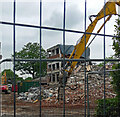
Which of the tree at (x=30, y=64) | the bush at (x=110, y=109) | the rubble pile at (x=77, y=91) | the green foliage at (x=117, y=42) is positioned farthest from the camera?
the green foliage at (x=117, y=42)

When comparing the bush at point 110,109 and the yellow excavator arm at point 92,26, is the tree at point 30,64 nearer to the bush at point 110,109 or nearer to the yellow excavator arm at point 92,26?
the yellow excavator arm at point 92,26

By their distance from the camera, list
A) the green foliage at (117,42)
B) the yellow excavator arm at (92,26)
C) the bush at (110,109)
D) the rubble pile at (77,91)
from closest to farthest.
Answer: the rubble pile at (77,91)
the bush at (110,109)
the green foliage at (117,42)
the yellow excavator arm at (92,26)

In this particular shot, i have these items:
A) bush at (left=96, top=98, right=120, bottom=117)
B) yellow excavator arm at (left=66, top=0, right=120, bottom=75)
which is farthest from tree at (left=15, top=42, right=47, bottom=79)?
bush at (left=96, top=98, right=120, bottom=117)

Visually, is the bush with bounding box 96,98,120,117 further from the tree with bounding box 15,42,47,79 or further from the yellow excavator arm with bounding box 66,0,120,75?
the tree with bounding box 15,42,47,79

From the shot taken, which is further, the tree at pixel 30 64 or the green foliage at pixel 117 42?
the green foliage at pixel 117 42

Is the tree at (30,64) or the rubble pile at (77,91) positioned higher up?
the tree at (30,64)

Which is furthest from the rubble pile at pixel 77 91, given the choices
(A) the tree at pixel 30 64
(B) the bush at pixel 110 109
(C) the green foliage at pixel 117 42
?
(C) the green foliage at pixel 117 42

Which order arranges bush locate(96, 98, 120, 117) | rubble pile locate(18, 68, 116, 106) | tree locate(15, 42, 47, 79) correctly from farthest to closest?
bush locate(96, 98, 120, 117) < rubble pile locate(18, 68, 116, 106) < tree locate(15, 42, 47, 79)

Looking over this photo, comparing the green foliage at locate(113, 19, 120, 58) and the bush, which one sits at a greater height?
the green foliage at locate(113, 19, 120, 58)

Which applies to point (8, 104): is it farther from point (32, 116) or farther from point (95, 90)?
point (95, 90)

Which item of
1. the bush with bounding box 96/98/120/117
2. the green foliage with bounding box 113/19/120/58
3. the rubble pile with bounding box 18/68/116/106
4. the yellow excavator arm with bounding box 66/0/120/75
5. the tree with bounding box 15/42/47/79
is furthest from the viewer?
the yellow excavator arm with bounding box 66/0/120/75

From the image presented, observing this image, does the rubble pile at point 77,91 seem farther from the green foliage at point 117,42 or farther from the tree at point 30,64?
the green foliage at point 117,42

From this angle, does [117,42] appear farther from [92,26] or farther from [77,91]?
[77,91]

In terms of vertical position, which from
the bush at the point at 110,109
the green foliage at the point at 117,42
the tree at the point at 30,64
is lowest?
the bush at the point at 110,109
